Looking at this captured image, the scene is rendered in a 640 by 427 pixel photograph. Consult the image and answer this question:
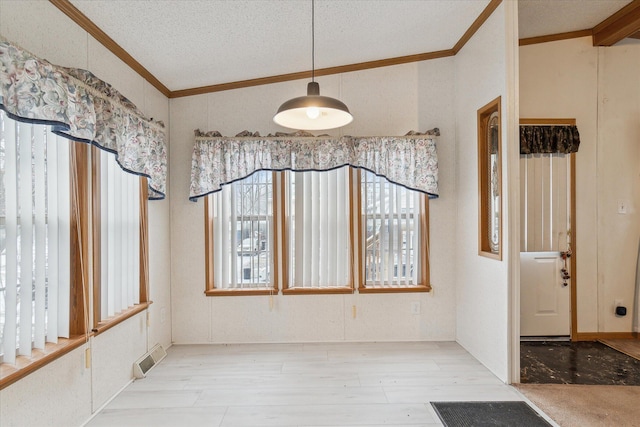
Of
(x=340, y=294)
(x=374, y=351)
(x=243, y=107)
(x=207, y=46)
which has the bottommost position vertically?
(x=374, y=351)

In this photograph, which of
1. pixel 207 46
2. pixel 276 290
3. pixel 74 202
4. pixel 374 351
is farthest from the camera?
pixel 276 290

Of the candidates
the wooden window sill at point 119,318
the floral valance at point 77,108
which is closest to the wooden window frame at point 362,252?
the floral valance at point 77,108

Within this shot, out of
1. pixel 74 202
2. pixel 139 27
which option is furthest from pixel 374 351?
pixel 139 27

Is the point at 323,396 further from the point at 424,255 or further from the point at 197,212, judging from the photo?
the point at 197,212

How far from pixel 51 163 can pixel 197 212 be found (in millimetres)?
1658

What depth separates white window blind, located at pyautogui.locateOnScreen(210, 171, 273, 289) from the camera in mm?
3658

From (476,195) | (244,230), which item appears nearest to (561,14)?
(476,195)

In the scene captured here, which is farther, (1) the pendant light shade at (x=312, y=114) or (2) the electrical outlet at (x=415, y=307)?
(2) the electrical outlet at (x=415, y=307)

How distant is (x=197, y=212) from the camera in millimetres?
3652

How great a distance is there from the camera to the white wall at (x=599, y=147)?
141 inches

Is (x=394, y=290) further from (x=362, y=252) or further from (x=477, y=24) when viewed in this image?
(x=477, y=24)

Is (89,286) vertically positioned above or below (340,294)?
above

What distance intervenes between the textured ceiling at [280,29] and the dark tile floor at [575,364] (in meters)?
2.99

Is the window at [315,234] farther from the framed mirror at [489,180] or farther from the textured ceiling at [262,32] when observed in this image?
the textured ceiling at [262,32]
